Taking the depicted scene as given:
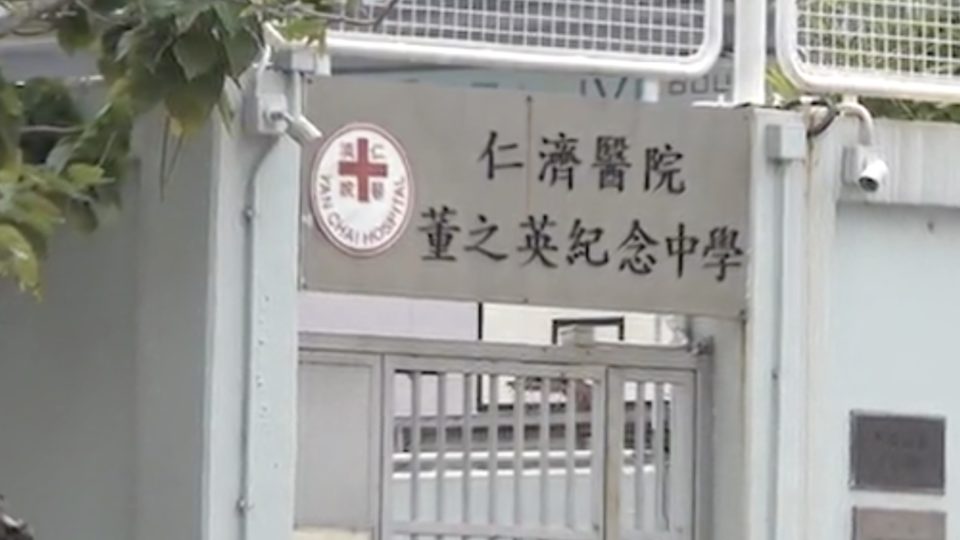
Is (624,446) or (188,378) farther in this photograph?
→ (624,446)

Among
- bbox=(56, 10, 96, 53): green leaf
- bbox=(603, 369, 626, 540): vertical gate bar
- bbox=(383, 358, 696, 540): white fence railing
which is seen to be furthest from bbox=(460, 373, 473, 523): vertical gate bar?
bbox=(56, 10, 96, 53): green leaf

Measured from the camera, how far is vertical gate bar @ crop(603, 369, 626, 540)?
806cm

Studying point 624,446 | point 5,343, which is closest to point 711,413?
point 624,446

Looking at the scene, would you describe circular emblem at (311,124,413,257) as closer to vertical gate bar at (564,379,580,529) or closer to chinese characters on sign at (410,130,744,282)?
chinese characters on sign at (410,130,744,282)

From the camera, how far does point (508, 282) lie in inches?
Answer: 304

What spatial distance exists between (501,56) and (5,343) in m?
1.76

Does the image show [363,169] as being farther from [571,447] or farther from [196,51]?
[196,51]

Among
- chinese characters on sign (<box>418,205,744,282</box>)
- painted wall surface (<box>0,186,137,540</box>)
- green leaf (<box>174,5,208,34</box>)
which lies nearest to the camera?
green leaf (<box>174,5,208,34</box>)

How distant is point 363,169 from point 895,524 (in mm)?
2107

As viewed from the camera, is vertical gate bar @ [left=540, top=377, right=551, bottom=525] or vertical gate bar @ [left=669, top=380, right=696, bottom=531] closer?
vertical gate bar @ [left=540, top=377, right=551, bottom=525]

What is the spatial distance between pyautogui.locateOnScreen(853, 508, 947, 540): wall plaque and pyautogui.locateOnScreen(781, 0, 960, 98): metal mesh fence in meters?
1.37

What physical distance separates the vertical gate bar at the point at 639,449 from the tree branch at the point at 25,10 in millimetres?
2643

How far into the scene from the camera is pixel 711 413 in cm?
816

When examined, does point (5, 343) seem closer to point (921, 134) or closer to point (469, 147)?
point (469, 147)
